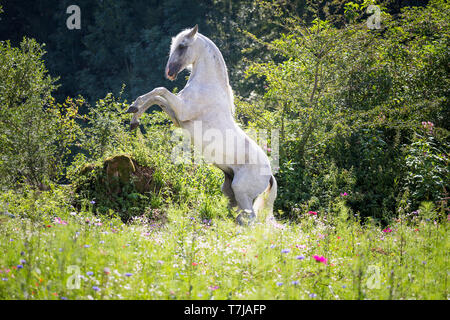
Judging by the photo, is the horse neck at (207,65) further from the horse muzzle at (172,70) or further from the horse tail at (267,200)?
the horse tail at (267,200)

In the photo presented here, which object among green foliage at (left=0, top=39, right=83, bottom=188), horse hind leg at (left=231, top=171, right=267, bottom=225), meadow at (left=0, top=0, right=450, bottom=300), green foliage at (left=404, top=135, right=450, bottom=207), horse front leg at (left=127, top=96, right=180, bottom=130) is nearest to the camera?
meadow at (left=0, top=0, right=450, bottom=300)

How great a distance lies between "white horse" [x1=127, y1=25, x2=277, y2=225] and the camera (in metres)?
5.07

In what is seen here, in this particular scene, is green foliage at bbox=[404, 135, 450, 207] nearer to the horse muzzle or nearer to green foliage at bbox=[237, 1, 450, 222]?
green foliage at bbox=[237, 1, 450, 222]

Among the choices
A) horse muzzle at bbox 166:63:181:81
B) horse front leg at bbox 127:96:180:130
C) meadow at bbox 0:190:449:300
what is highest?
horse muzzle at bbox 166:63:181:81

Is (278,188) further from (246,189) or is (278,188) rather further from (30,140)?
(30,140)

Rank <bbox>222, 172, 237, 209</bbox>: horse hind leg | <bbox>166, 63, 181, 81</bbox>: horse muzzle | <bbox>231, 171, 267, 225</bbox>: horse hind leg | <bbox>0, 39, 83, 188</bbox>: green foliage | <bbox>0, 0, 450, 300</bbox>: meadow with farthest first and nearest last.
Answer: <bbox>0, 39, 83, 188</bbox>: green foliage < <bbox>222, 172, 237, 209</bbox>: horse hind leg < <bbox>231, 171, 267, 225</bbox>: horse hind leg < <bbox>166, 63, 181, 81</bbox>: horse muzzle < <bbox>0, 0, 450, 300</bbox>: meadow

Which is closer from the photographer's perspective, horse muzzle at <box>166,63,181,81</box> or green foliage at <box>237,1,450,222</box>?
horse muzzle at <box>166,63,181,81</box>

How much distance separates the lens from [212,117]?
5152 millimetres

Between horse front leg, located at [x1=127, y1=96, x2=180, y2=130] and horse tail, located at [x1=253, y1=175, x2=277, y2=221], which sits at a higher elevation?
horse front leg, located at [x1=127, y1=96, x2=180, y2=130]

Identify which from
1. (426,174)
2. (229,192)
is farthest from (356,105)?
(229,192)

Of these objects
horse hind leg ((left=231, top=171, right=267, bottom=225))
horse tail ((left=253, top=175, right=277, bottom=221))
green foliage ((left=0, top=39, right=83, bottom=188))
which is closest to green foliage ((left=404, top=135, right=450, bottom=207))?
horse tail ((left=253, top=175, right=277, bottom=221))

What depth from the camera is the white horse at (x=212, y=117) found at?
507cm
